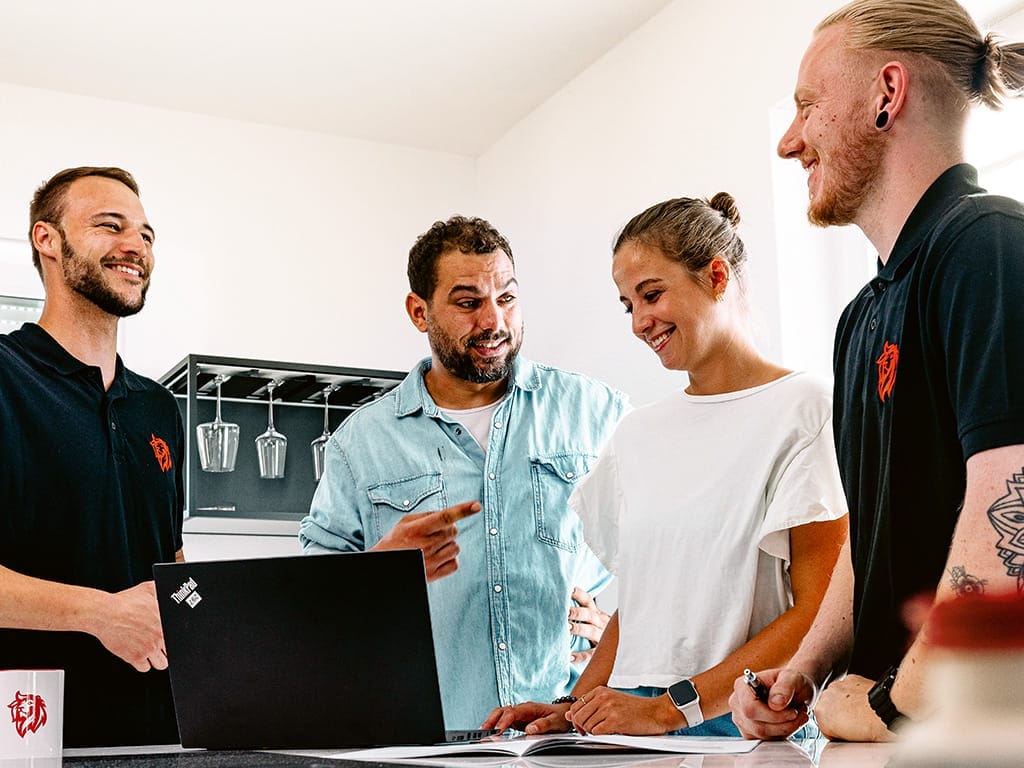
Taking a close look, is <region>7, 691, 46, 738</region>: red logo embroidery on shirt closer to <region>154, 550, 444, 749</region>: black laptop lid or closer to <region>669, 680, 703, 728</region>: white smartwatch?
<region>154, 550, 444, 749</region>: black laptop lid

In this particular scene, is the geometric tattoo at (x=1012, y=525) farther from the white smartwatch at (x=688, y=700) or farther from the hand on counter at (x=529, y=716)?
the hand on counter at (x=529, y=716)

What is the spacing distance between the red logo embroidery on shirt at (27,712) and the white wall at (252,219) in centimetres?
278

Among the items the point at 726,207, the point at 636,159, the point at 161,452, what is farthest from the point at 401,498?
the point at 636,159

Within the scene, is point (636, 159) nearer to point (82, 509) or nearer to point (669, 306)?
point (669, 306)

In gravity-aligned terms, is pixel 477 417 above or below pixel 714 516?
above

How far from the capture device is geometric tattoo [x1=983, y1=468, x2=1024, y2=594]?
0.89 meters

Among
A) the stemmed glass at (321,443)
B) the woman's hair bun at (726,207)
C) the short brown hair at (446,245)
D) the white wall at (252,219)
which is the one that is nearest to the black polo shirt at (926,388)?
the woman's hair bun at (726,207)

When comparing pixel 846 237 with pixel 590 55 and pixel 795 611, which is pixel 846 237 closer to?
pixel 590 55

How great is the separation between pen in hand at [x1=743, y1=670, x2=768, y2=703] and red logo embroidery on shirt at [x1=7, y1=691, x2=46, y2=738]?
69 centimetres

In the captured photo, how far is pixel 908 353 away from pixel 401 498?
1275 mm

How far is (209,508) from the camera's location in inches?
127

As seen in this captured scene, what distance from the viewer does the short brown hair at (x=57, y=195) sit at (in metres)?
2.16

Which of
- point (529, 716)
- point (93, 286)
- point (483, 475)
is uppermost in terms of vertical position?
point (93, 286)

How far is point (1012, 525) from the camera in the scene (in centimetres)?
90
